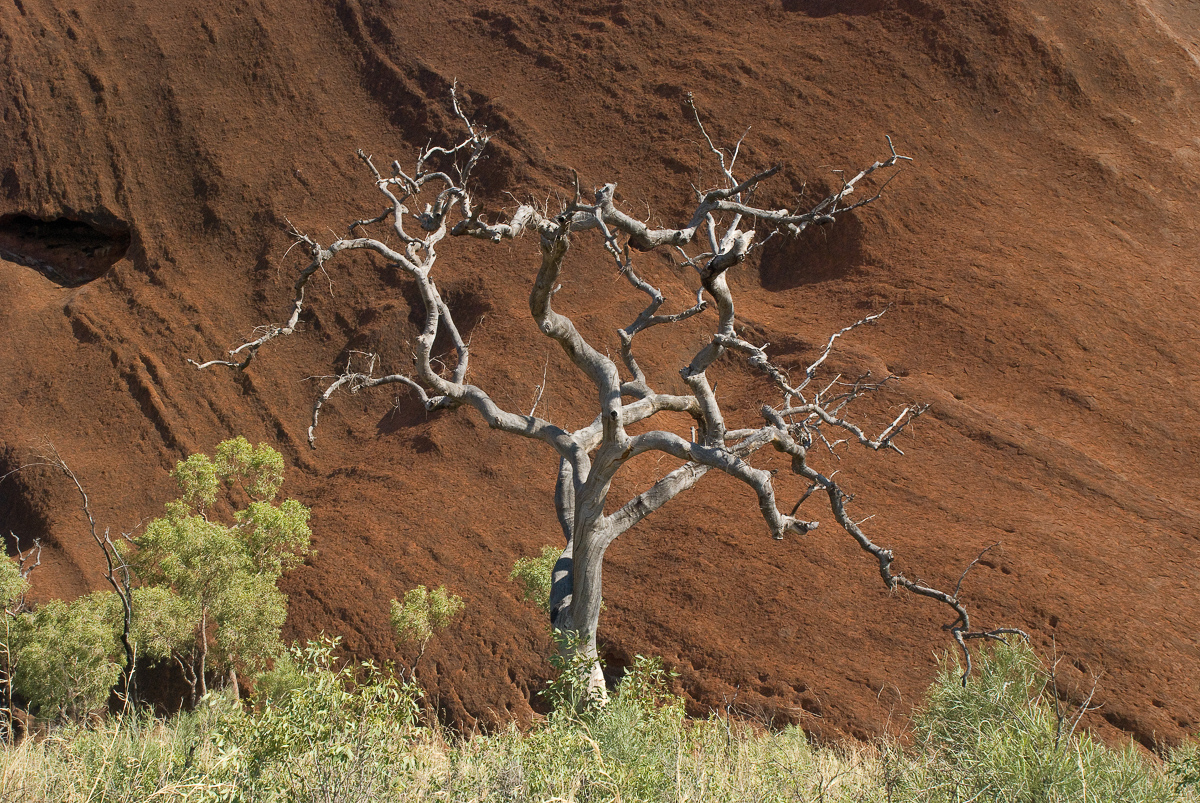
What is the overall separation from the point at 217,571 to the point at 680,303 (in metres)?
12.0

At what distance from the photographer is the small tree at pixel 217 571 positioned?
396 inches

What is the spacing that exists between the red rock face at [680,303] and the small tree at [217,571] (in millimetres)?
3339

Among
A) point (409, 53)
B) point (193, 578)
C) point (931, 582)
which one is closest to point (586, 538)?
point (193, 578)

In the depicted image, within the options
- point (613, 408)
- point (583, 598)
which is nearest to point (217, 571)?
point (583, 598)

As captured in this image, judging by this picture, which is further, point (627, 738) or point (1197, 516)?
point (1197, 516)

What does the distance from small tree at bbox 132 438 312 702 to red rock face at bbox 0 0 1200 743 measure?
3339 mm

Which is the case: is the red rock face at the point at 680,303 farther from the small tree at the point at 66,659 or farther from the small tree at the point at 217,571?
the small tree at the point at 66,659

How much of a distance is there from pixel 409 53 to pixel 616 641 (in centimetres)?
1862

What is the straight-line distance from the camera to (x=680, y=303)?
19.6 m

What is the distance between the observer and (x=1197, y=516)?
13.7 m

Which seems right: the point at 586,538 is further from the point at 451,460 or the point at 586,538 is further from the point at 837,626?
the point at 451,460

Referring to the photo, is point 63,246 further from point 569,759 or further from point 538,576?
point 569,759

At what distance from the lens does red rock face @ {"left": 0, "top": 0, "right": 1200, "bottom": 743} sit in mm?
13055

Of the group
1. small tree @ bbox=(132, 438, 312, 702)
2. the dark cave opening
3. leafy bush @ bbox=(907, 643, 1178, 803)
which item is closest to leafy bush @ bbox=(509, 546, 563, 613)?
small tree @ bbox=(132, 438, 312, 702)
